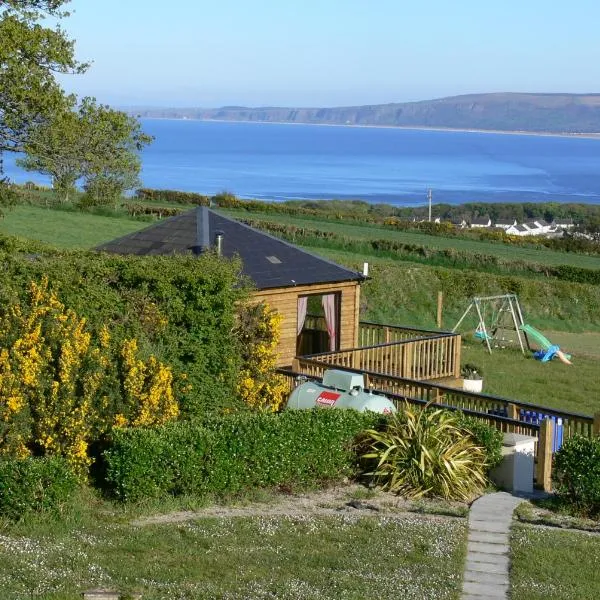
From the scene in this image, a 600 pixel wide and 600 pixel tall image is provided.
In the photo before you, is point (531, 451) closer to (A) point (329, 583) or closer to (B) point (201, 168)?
(A) point (329, 583)

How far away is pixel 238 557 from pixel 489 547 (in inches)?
115

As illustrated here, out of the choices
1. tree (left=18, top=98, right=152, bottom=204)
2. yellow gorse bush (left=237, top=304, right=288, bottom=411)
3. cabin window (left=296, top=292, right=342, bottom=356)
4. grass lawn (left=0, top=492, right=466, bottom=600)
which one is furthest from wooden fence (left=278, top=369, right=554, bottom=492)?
tree (left=18, top=98, right=152, bottom=204)

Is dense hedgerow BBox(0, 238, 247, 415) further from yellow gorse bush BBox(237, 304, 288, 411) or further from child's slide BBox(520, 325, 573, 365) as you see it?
child's slide BBox(520, 325, 573, 365)

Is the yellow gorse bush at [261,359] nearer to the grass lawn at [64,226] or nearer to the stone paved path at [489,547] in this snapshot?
the stone paved path at [489,547]

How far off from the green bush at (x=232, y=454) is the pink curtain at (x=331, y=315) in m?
8.66

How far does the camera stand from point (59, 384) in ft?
47.5

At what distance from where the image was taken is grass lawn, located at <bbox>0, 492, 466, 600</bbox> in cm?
1011

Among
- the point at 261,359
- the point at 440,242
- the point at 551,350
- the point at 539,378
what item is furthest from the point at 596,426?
the point at 440,242

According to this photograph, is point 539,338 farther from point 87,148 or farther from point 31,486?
point 31,486

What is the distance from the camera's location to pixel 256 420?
14258 mm

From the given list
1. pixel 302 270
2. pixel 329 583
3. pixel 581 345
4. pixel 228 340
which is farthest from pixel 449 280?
pixel 329 583

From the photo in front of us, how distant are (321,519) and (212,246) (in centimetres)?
988

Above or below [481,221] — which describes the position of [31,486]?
above

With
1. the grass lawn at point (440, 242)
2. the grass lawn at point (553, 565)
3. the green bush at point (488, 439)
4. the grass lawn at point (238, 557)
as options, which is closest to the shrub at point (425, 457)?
the green bush at point (488, 439)
